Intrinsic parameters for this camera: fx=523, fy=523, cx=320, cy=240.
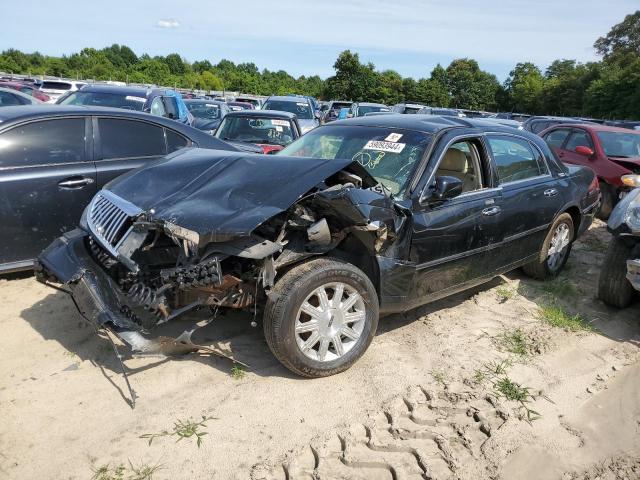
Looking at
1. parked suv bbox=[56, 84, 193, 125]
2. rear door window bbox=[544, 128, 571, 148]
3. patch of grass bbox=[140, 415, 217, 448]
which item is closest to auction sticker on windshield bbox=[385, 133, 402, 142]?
patch of grass bbox=[140, 415, 217, 448]

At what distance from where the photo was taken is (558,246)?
5688 millimetres

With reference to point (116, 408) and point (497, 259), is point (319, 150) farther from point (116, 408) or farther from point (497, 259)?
point (116, 408)

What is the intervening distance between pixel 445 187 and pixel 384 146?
0.75 m

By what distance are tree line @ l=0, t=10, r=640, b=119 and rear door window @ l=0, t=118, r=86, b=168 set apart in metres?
42.1

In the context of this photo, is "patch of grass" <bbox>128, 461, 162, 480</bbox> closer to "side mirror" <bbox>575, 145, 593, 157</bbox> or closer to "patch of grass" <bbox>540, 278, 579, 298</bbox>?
"patch of grass" <bbox>540, 278, 579, 298</bbox>

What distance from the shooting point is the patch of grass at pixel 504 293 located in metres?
5.19

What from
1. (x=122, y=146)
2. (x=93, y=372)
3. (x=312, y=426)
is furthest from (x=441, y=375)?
(x=122, y=146)

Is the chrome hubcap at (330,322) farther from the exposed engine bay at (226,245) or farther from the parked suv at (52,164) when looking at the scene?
the parked suv at (52,164)

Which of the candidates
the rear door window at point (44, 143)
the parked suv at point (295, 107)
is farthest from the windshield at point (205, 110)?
the rear door window at point (44, 143)

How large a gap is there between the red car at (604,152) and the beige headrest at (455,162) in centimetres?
479

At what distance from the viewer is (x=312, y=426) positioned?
3031 mm

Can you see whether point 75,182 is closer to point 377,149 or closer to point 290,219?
point 290,219

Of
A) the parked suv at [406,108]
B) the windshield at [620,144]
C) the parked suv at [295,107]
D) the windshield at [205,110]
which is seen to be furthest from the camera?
the parked suv at [406,108]

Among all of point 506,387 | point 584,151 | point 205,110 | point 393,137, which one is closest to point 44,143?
point 393,137
